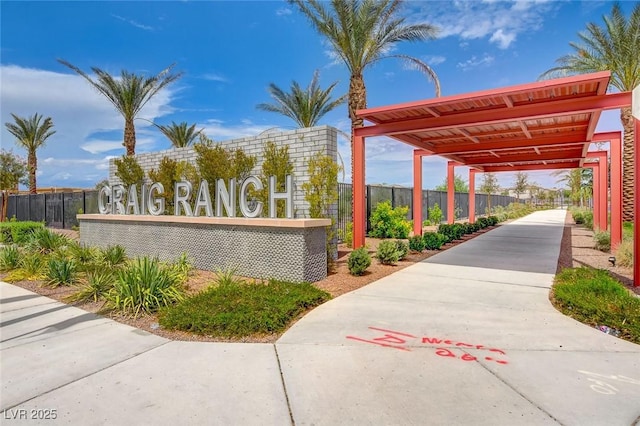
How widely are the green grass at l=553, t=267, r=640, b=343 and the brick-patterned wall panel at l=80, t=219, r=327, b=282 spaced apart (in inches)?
172

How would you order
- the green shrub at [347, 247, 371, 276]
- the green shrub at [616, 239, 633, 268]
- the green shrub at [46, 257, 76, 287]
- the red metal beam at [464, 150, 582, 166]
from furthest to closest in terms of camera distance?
1. the red metal beam at [464, 150, 582, 166]
2. the green shrub at [616, 239, 633, 268]
3. the green shrub at [347, 247, 371, 276]
4. the green shrub at [46, 257, 76, 287]

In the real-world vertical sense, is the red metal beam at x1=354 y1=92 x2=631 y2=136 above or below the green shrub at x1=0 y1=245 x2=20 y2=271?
above

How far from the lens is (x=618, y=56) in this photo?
16375 mm

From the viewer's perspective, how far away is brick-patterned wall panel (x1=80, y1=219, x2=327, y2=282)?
23.8ft

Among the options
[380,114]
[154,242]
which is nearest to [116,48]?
[154,242]

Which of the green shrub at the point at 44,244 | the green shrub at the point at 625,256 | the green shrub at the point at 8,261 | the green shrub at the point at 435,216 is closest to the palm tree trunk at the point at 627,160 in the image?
the green shrub at the point at 435,216

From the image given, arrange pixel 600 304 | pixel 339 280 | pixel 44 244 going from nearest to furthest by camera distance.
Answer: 1. pixel 600 304
2. pixel 339 280
3. pixel 44 244

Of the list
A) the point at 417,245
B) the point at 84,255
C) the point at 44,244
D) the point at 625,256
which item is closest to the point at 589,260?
the point at 625,256

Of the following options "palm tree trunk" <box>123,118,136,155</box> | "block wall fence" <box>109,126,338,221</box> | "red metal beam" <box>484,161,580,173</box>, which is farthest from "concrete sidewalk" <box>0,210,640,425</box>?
"red metal beam" <box>484,161,580,173</box>

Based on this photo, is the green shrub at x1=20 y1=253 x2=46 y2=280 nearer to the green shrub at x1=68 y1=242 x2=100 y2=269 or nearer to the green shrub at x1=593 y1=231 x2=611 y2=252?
the green shrub at x1=68 y1=242 x2=100 y2=269

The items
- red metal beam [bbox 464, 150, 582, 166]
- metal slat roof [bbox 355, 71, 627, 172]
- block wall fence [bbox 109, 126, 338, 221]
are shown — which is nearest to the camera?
metal slat roof [bbox 355, 71, 627, 172]

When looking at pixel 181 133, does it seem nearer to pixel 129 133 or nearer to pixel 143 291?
pixel 129 133

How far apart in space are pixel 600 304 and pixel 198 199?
8.67 metres

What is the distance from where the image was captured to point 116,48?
1430cm
